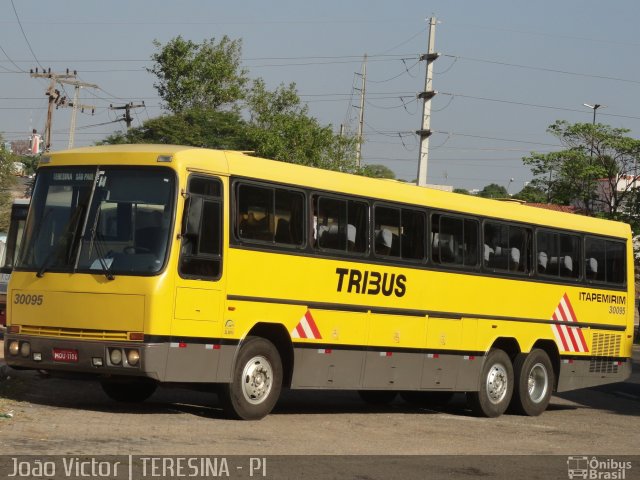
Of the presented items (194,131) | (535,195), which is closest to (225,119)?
(194,131)

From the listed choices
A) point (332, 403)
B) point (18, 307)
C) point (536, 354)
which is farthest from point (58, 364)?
point (536, 354)

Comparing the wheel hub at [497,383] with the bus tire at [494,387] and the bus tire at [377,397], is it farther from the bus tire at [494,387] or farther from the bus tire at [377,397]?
the bus tire at [377,397]

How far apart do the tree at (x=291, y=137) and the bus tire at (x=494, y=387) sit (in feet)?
103

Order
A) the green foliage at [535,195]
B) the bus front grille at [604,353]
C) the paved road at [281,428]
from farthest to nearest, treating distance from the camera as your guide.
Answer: the green foliage at [535,195] < the bus front grille at [604,353] < the paved road at [281,428]

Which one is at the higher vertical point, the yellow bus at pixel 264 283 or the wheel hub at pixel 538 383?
the yellow bus at pixel 264 283

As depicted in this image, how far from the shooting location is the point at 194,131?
5409cm

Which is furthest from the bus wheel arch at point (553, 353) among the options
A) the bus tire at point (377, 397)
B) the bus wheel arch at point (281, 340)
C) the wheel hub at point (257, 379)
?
the wheel hub at point (257, 379)

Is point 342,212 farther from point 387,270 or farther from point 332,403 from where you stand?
point 332,403

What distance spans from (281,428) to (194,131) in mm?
40887

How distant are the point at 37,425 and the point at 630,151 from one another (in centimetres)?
5572

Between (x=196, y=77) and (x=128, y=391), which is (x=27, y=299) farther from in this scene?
(x=196, y=77)

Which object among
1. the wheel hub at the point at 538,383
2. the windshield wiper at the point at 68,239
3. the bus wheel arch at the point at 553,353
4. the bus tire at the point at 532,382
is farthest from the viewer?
the bus wheel arch at the point at 553,353

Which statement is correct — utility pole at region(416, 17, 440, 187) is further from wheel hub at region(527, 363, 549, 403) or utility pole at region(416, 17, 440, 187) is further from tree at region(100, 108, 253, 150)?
wheel hub at region(527, 363, 549, 403)

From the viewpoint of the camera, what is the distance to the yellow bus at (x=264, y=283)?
44.5ft
